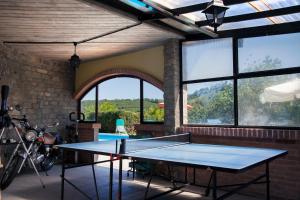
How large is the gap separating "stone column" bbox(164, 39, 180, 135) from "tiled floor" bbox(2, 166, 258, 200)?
118 cm

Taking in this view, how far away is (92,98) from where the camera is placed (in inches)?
318

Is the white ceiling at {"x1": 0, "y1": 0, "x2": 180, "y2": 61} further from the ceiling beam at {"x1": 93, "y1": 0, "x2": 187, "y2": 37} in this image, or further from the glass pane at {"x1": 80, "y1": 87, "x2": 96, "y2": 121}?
the glass pane at {"x1": 80, "y1": 87, "x2": 96, "y2": 121}

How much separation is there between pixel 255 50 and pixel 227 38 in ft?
1.86

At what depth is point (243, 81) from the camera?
517 centimetres

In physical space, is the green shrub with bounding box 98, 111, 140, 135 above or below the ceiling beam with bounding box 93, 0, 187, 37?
below

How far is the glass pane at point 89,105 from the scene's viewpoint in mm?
8063

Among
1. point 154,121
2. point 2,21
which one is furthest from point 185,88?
point 2,21

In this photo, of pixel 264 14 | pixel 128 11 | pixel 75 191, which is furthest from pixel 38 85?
pixel 264 14

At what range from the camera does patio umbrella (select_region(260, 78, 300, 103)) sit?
4.64 m

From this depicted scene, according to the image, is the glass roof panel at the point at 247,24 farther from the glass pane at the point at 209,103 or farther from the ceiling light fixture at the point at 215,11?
the ceiling light fixture at the point at 215,11

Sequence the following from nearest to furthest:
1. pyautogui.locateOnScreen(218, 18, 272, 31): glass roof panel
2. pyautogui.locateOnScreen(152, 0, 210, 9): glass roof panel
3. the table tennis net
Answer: the table tennis net < pyautogui.locateOnScreen(152, 0, 210, 9): glass roof panel < pyautogui.locateOnScreen(218, 18, 272, 31): glass roof panel

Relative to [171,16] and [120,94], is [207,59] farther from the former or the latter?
[120,94]

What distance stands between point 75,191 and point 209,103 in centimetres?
292

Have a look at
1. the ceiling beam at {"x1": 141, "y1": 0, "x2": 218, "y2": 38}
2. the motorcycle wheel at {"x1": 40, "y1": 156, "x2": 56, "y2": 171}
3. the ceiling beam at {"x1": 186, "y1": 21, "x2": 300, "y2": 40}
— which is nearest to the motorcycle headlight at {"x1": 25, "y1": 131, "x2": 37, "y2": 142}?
the motorcycle wheel at {"x1": 40, "y1": 156, "x2": 56, "y2": 171}
